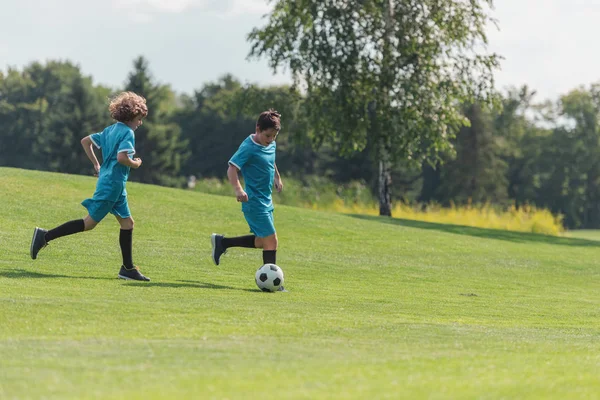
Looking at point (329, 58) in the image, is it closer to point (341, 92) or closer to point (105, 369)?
point (341, 92)

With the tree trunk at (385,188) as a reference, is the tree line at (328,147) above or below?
above

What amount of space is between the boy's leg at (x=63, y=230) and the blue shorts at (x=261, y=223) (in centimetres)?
188

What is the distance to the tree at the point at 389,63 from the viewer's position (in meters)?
32.7

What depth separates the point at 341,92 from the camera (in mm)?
32812

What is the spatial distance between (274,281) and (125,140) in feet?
8.09

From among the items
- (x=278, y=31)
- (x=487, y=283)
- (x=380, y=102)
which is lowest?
(x=487, y=283)

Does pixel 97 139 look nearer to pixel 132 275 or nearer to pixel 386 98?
pixel 132 275

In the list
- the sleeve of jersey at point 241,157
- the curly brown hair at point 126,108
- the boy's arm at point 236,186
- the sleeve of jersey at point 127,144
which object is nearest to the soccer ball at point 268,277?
the boy's arm at point 236,186

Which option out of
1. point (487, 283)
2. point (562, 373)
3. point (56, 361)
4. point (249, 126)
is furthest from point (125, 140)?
point (249, 126)

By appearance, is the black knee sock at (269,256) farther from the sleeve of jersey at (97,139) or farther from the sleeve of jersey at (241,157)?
the sleeve of jersey at (97,139)

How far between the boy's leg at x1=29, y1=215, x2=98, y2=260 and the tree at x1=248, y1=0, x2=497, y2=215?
71.2 feet

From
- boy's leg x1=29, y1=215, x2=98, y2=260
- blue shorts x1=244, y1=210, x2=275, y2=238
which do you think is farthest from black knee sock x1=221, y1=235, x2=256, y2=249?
boy's leg x1=29, y1=215, x2=98, y2=260

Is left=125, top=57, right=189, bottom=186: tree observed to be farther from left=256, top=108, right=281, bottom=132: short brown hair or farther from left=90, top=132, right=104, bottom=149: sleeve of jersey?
left=256, top=108, right=281, bottom=132: short brown hair

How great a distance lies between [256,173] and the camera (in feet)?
38.4
